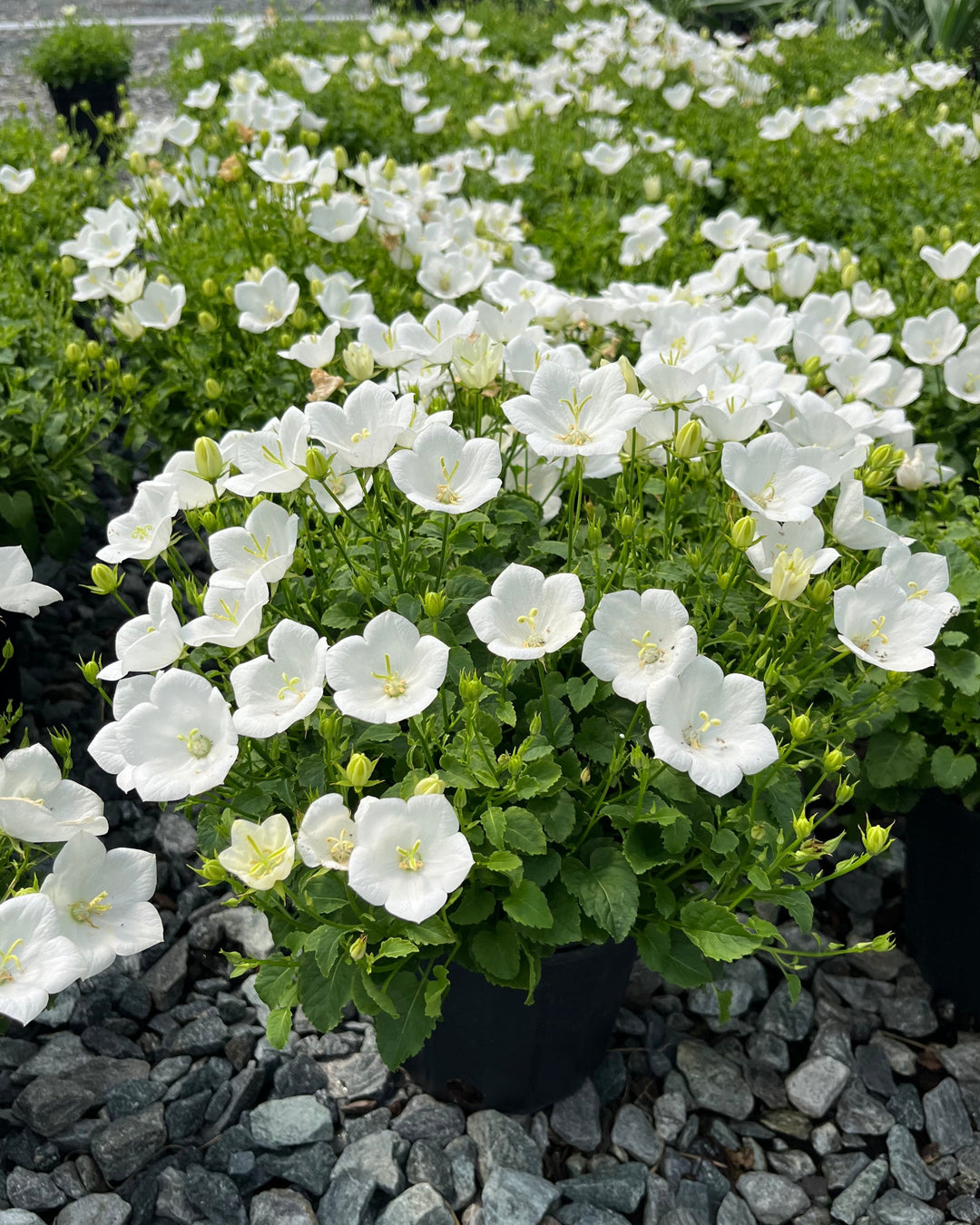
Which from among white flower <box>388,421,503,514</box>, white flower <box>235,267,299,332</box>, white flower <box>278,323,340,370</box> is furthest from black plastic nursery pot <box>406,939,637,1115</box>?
white flower <box>235,267,299,332</box>

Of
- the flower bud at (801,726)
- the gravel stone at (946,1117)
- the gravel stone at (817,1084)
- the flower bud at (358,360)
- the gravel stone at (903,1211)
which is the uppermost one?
the flower bud at (358,360)

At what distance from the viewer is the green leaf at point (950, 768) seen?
88.3 inches

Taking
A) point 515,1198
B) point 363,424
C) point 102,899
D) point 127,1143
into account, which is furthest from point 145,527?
point 515,1198

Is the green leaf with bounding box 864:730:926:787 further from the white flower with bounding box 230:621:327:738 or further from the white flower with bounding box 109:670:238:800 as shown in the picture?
the white flower with bounding box 109:670:238:800

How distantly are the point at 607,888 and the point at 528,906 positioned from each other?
0.56ft

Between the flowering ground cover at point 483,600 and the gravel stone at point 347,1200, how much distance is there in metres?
0.33

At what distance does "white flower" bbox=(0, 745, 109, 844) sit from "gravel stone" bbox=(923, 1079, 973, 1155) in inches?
74.2

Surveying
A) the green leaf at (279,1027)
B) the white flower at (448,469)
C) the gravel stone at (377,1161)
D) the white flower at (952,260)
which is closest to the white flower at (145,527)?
the white flower at (448,469)

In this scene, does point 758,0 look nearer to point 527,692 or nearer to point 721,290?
point 721,290

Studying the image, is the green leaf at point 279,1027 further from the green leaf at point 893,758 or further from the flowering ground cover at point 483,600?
the green leaf at point 893,758

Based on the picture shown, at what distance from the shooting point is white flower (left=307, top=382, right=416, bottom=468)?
1.88 meters

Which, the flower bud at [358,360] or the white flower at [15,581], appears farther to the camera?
the flower bud at [358,360]

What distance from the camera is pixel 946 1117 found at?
236 centimetres

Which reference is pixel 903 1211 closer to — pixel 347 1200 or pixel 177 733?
pixel 347 1200
